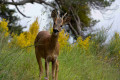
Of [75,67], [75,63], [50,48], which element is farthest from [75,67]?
[50,48]

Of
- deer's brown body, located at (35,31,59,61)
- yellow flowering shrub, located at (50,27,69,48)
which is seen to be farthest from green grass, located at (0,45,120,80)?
yellow flowering shrub, located at (50,27,69,48)

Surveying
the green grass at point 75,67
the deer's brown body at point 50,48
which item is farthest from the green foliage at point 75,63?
the deer's brown body at point 50,48

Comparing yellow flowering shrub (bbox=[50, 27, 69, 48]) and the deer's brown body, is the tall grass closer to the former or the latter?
the deer's brown body

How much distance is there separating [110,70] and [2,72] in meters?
4.18

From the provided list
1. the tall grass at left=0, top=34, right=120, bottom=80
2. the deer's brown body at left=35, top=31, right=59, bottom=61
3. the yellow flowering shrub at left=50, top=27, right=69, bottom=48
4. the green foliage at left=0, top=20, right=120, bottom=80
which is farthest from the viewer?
the yellow flowering shrub at left=50, top=27, right=69, bottom=48

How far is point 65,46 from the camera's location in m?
7.50

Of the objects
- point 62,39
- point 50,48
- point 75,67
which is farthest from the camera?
point 62,39

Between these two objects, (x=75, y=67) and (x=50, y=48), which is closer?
(x=50, y=48)

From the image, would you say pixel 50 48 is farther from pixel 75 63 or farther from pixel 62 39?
pixel 62 39

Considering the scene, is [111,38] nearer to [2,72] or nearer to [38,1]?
[2,72]

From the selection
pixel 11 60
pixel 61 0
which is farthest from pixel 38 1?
pixel 11 60

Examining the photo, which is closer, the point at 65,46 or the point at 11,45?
the point at 11,45

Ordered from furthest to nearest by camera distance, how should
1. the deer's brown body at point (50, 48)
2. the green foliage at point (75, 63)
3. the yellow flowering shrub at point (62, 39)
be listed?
the yellow flowering shrub at point (62, 39) < the deer's brown body at point (50, 48) < the green foliage at point (75, 63)

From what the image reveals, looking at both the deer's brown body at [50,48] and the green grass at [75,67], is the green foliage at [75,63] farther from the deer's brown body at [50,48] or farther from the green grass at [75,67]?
the deer's brown body at [50,48]
